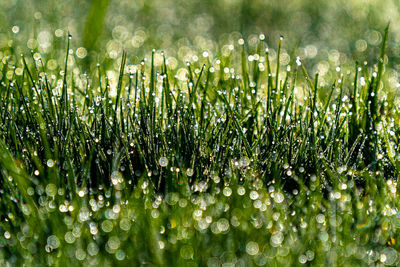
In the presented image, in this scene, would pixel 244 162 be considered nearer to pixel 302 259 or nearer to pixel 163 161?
pixel 163 161

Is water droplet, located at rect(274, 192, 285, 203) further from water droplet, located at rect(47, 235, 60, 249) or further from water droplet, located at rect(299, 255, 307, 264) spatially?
water droplet, located at rect(47, 235, 60, 249)

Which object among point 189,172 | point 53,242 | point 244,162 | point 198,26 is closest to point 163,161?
point 189,172

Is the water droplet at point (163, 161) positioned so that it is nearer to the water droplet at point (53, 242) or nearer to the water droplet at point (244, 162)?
the water droplet at point (244, 162)

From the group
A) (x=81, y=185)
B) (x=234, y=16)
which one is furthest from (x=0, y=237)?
(x=234, y=16)

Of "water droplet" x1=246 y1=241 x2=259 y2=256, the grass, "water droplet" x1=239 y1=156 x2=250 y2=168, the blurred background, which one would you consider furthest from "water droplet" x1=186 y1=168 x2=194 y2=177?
the blurred background

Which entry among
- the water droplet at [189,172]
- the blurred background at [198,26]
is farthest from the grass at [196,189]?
the blurred background at [198,26]

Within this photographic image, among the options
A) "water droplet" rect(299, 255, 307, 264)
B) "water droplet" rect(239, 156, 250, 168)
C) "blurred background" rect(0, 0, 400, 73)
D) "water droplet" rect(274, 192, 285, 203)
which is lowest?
"blurred background" rect(0, 0, 400, 73)
